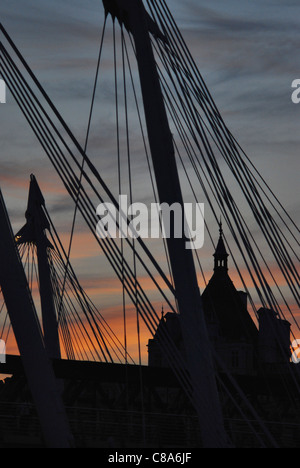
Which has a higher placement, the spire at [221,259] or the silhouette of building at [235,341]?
the spire at [221,259]

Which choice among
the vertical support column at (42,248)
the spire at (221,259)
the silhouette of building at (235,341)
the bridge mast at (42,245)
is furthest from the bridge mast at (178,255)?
the spire at (221,259)

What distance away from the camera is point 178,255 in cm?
3350

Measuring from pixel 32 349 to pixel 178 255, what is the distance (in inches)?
325

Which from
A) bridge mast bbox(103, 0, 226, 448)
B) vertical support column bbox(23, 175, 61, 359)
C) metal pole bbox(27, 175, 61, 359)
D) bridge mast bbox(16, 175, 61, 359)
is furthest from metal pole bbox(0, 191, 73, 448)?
bridge mast bbox(16, 175, 61, 359)

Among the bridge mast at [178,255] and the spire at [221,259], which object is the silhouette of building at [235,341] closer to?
the spire at [221,259]

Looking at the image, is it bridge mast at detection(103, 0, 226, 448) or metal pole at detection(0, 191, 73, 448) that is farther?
bridge mast at detection(103, 0, 226, 448)

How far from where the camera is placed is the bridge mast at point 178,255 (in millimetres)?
32500

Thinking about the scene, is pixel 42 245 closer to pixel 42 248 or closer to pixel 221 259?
pixel 42 248

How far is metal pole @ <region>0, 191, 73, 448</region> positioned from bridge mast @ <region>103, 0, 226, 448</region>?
690 cm

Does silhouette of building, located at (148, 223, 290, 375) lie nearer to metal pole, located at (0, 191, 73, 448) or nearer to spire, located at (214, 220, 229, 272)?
spire, located at (214, 220, 229, 272)

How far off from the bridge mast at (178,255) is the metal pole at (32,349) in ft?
22.6

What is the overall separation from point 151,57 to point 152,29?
1777 mm

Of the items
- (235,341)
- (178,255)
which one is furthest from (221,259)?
(178,255)

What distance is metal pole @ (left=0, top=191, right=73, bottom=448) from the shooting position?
26.6 m
